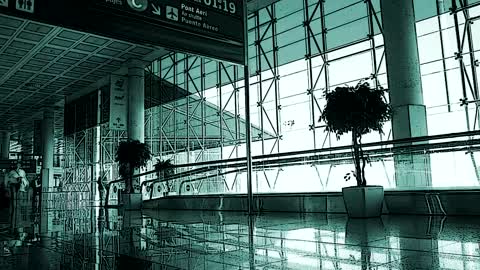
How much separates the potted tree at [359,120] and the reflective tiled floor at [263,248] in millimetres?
858

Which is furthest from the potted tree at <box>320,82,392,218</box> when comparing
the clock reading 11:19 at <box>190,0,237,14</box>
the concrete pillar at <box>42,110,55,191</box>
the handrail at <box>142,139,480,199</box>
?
the concrete pillar at <box>42,110,55,191</box>

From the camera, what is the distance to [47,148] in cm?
2891

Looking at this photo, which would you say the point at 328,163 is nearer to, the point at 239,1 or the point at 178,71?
the point at 239,1

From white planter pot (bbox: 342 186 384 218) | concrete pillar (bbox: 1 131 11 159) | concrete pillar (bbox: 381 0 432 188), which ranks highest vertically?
concrete pillar (bbox: 1 131 11 159)

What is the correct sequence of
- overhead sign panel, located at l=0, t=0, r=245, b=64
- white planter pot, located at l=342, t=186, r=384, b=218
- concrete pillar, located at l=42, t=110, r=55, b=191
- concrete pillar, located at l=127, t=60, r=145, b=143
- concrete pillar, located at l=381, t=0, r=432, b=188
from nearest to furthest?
overhead sign panel, located at l=0, t=0, r=245, b=64 → white planter pot, located at l=342, t=186, r=384, b=218 → concrete pillar, located at l=381, t=0, r=432, b=188 → concrete pillar, located at l=127, t=60, r=145, b=143 → concrete pillar, located at l=42, t=110, r=55, b=191

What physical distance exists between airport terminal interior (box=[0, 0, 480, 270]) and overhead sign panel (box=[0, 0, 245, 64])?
0.07ft

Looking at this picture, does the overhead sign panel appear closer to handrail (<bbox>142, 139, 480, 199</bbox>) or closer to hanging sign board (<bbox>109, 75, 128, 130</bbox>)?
handrail (<bbox>142, 139, 480, 199</bbox>)

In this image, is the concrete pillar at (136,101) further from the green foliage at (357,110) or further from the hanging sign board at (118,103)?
the green foliage at (357,110)

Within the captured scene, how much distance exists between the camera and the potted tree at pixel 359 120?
6172mm

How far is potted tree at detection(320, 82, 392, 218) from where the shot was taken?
6172mm

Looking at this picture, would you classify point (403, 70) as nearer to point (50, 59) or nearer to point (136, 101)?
point (136, 101)

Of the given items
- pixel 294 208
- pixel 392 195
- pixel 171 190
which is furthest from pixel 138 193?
pixel 392 195

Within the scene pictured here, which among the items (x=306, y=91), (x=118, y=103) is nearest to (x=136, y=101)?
(x=118, y=103)

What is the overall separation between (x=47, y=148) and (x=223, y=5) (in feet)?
82.2
